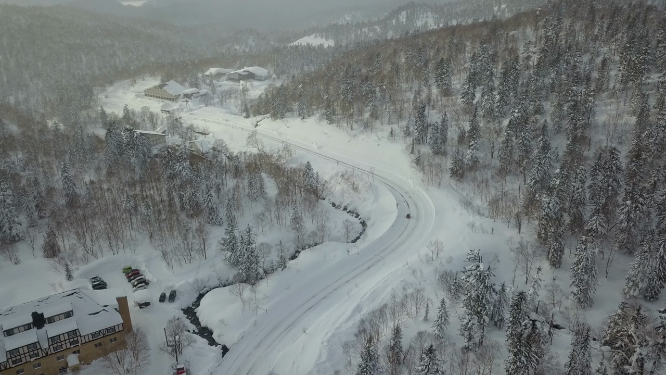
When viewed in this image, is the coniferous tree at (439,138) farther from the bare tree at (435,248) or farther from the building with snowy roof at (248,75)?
the building with snowy roof at (248,75)

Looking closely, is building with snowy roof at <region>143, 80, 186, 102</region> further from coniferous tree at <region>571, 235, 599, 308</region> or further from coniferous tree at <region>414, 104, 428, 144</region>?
coniferous tree at <region>571, 235, 599, 308</region>

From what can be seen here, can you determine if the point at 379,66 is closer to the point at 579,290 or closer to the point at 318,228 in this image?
the point at 318,228

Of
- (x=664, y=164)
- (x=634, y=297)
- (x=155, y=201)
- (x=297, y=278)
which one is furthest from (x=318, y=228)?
(x=664, y=164)

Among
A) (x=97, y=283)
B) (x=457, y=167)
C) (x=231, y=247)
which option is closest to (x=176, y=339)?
(x=231, y=247)

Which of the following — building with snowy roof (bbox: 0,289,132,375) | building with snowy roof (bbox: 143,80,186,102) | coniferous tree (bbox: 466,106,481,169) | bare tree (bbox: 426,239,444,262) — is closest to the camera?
building with snowy roof (bbox: 0,289,132,375)

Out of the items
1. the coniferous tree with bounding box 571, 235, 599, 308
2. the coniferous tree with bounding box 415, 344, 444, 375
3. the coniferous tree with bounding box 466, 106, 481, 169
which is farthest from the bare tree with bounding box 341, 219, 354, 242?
the coniferous tree with bounding box 415, 344, 444, 375

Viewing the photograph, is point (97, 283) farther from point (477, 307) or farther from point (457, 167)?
point (457, 167)
